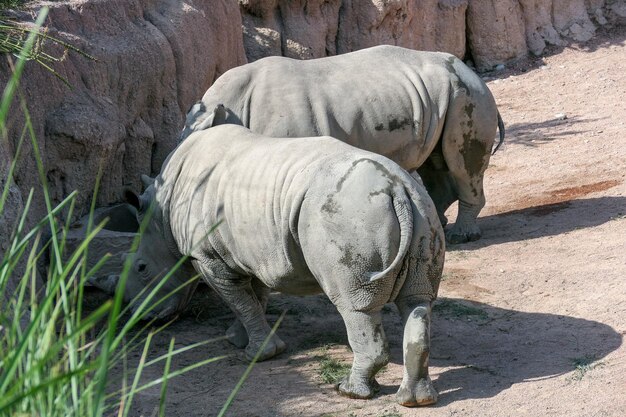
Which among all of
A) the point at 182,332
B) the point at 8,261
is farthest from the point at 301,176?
the point at 8,261

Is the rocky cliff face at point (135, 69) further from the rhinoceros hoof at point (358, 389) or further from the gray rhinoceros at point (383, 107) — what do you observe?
the rhinoceros hoof at point (358, 389)

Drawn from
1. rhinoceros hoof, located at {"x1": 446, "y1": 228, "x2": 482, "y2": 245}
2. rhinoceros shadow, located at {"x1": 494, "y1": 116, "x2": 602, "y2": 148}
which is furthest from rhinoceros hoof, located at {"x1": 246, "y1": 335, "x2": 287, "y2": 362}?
rhinoceros shadow, located at {"x1": 494, "y1": 116, "x2": 602, "y2": 148}

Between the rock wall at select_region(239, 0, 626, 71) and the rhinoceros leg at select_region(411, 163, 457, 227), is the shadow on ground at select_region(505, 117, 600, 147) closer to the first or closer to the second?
the rock wall at select_region(239, 0, 626, 71)

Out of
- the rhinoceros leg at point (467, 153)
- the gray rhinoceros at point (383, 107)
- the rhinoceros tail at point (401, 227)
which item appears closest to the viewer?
the rhinoceros tail at point (401, 227)

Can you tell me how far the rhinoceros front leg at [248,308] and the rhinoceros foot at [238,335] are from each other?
17 cm

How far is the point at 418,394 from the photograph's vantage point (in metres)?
5.10

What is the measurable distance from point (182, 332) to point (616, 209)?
3876 mm

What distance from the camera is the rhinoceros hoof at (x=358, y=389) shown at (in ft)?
17.2

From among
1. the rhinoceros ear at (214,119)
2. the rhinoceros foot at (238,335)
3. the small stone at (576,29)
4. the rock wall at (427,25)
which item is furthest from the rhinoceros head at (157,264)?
the small stone at (576,29)

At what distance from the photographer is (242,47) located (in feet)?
31.6

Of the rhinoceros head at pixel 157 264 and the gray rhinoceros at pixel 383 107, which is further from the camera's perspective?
the gray rhinoceros at pixel 383 107

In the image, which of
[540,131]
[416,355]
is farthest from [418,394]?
[540,131]

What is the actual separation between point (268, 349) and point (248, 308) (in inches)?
10.7

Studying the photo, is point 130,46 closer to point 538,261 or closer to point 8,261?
point 538,261
